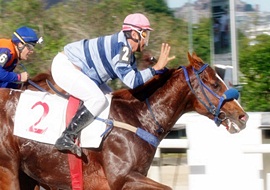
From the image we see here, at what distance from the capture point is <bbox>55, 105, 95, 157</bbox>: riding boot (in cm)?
694

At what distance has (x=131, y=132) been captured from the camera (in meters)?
7.03

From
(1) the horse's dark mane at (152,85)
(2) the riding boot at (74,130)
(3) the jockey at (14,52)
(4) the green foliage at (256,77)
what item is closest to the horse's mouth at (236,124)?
(1) the horse's dark mane at (152,85)

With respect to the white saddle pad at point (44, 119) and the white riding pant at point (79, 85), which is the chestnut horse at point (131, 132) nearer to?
the white saddle pad at point (44, 119)

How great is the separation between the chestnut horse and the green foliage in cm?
385

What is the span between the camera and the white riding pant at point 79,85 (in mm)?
6941

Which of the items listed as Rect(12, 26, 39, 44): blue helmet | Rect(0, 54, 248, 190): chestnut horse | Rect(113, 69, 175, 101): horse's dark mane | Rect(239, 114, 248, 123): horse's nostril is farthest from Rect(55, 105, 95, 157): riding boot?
Rect(239, 114, 248, 123): horse's nostril

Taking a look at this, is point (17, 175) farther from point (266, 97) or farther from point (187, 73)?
point (266, 97)

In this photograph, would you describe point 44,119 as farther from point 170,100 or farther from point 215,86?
point 215,86

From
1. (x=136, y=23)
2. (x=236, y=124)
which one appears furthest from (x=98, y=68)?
(x=236, y=124)

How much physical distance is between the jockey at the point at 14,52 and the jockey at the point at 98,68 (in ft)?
1.83

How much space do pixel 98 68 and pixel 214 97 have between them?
1.02m

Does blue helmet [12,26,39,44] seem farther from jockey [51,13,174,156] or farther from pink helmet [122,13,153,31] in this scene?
pink helmet [122,13,153,31]

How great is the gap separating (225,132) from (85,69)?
1.46m

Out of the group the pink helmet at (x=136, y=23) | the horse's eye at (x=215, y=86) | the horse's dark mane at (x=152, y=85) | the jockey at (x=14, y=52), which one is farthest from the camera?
the jockey at (x=14, y=52)
